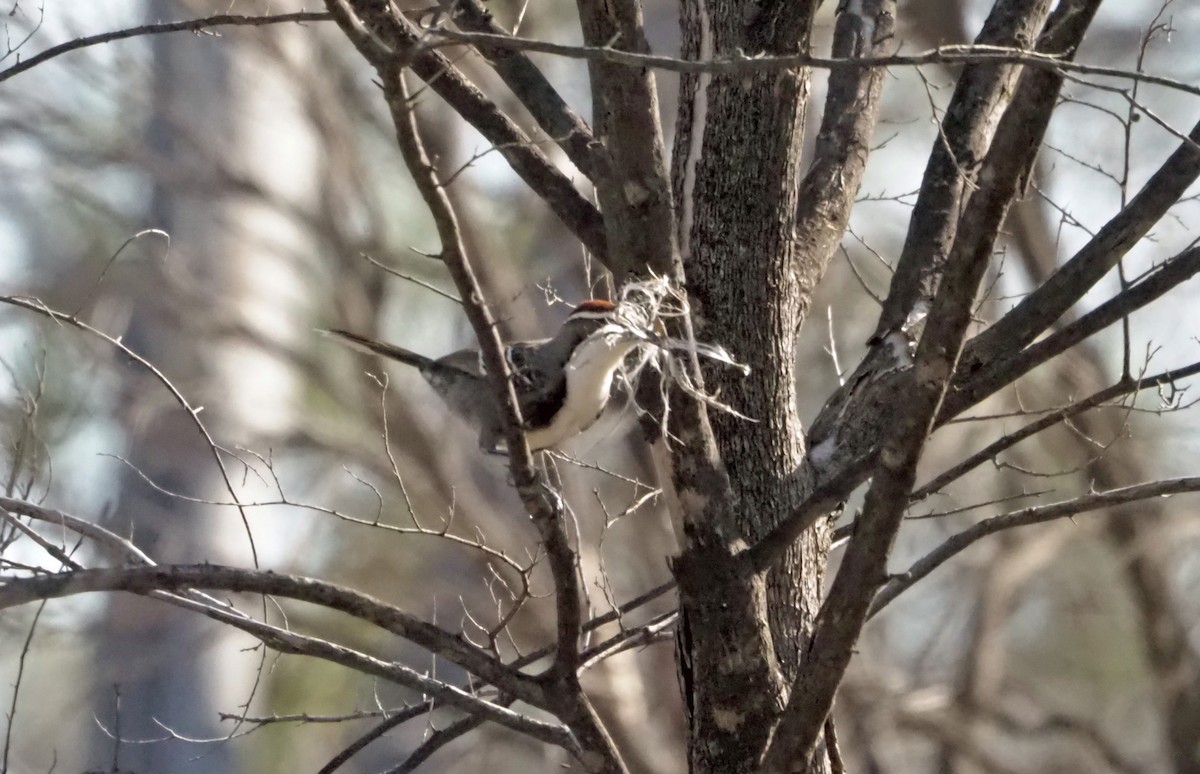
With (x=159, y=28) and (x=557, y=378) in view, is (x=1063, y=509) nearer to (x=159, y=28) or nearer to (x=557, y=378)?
(x=557, y=378)

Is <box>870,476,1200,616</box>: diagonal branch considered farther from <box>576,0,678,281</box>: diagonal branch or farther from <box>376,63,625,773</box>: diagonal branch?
<box>576,0,678,281</box>: diagonal branch

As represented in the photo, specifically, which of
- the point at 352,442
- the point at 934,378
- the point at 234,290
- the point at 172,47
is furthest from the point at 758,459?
the point at 172,47

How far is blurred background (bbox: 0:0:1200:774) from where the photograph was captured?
22.9 ft

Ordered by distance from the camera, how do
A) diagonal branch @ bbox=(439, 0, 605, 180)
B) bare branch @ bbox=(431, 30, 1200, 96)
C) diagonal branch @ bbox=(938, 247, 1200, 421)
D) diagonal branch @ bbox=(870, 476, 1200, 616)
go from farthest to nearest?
diagonal branch @ bbox=(439, 0, 605, 180), diagonal branch @ bbox=(870, 476, 1200, 616), diagonal branch @ bbox=(938, 247, 1200, 421), bare branch @ bbox=(431, 30, 1200, 96)

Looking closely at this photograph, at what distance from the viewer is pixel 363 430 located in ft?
26.7

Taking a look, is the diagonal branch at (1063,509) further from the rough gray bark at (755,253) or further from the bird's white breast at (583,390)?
the bird's white breast at (583,390)

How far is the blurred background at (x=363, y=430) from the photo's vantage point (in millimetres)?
6973

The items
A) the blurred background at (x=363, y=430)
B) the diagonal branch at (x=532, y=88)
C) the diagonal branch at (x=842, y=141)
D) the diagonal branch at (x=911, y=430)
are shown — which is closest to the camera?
the diagonal branch at (x=911, y=430)

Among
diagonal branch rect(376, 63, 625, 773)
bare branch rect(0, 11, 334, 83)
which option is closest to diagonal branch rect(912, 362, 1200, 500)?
diagonal branch rect(376, 63, 625, 773)

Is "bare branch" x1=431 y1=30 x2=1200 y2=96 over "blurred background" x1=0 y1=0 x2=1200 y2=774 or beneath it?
beneath

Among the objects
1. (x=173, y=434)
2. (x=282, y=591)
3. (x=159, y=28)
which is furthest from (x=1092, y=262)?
(x=173, y=434)

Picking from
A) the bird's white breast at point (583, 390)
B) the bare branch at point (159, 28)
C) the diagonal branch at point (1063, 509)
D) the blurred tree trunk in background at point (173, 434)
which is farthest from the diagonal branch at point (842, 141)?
the blurred tree trunk in background at point (173, 434)

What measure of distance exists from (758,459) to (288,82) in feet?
21.6

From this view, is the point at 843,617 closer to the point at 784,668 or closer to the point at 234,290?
the point at 784,668
